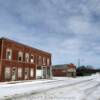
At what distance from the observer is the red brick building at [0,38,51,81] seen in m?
40.3

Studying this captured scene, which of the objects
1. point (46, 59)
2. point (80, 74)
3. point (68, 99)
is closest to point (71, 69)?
point (80, 74)

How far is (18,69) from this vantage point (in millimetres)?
45000

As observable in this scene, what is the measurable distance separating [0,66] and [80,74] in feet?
228

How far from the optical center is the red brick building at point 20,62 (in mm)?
40297

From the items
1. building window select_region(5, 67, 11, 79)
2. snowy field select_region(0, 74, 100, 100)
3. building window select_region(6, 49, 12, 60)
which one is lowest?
snowy field select_region(0, 74, 100, 100)

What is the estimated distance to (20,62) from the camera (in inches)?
1809

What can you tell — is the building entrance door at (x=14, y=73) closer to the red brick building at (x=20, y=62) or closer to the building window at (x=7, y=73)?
the red brick building at (x=20, y=62)

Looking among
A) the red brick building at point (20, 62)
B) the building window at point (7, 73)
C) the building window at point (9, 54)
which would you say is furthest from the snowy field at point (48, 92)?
the building window at point (9, 54)

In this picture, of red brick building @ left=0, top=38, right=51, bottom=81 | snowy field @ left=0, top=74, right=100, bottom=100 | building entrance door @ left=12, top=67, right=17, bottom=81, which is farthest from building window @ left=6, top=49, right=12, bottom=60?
snowy field @ left=0, top=74, right=100, bottom=100

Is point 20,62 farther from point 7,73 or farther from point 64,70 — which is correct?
point 64,70

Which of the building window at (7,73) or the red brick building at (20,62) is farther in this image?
the building window at (7,73)

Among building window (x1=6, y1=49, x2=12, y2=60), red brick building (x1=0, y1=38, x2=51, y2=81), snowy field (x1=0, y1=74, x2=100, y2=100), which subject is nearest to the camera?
snowy field (x1=0, y1=74, x2=100, y2=100)

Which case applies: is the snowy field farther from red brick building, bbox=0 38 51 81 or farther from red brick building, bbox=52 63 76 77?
red brick building, bbox=52 63 76 77

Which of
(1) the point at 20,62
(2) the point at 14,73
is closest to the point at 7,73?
(2) the point at 14,73
